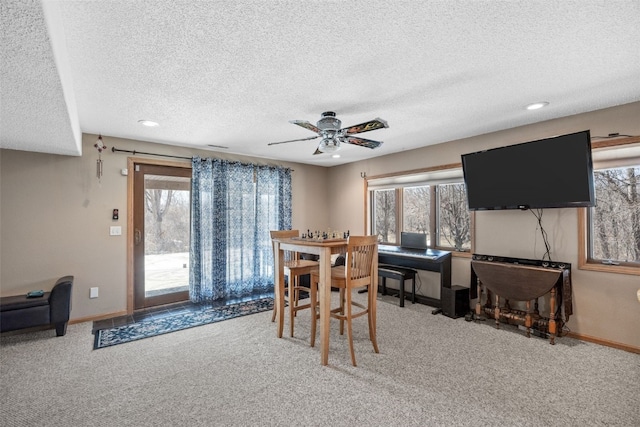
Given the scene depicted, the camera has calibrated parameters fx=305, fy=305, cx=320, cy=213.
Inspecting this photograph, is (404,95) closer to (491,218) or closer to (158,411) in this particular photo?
(491,218)

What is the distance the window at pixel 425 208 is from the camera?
441cm

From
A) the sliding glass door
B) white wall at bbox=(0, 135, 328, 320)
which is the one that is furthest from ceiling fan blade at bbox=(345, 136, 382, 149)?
white wall at bbox=(0, 135, 328, 320)

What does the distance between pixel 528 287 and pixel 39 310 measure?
5.15 meters

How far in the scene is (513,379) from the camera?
2430 mm

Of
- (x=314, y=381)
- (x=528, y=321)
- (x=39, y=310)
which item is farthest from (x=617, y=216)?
(x=39, y=310)

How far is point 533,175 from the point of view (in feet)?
10.9

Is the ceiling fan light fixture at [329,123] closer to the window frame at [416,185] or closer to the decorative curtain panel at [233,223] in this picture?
the window frame at [416,185]

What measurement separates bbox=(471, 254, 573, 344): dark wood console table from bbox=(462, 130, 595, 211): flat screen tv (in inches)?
25.4

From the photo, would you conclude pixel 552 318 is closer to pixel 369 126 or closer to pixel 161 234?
pixel 369 126

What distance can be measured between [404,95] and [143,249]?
390cm

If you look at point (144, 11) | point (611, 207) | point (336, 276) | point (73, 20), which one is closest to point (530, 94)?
point (611, 207)

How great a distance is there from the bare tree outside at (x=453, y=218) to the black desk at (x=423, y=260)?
250 mm

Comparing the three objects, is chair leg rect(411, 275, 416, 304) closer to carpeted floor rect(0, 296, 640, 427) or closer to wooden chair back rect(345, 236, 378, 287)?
carpeted floor rect(0, 296, 640, 427)

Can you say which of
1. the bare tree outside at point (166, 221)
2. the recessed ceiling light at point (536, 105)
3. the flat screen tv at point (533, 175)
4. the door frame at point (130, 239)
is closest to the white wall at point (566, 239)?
the flat screen tv at point (533, 175)
